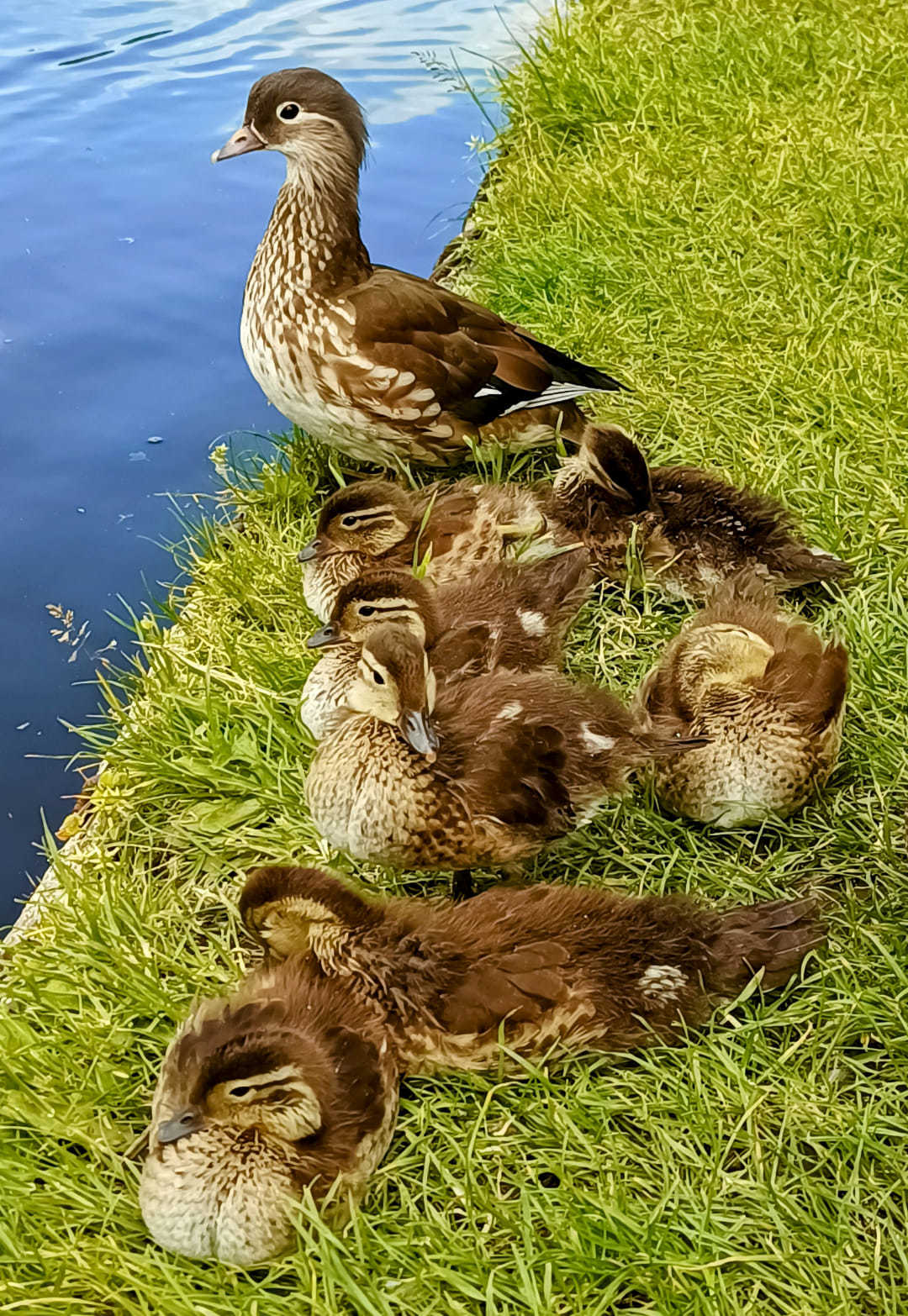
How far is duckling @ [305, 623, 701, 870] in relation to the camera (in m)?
2.16

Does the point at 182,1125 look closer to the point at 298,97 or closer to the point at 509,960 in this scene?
the point at 509,960

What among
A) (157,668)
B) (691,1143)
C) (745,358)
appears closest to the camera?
(691,1143)

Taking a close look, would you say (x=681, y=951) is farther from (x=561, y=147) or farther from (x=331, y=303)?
(x=561, y=147)

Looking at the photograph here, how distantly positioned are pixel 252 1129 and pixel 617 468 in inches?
69.8

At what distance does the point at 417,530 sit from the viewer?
301cm

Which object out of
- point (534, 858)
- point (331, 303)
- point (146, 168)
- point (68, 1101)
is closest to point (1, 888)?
point (68, 1101)

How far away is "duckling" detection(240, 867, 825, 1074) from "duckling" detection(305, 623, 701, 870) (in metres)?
0.14

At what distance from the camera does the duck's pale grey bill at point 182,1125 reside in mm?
1729

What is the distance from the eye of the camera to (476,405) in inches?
132

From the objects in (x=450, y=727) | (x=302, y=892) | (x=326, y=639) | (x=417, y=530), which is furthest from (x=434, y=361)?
(x=302, y=892)

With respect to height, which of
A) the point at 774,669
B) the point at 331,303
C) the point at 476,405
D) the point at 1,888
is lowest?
the point at 1,888

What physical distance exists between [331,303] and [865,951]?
6.91 ft

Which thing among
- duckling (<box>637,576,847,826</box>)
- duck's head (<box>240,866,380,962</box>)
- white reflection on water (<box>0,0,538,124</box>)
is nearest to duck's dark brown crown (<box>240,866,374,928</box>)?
duck's head (<box>240,866,380,962</box>)

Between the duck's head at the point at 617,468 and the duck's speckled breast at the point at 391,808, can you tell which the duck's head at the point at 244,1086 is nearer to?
the duck's speckled breast at the point at 391,808
